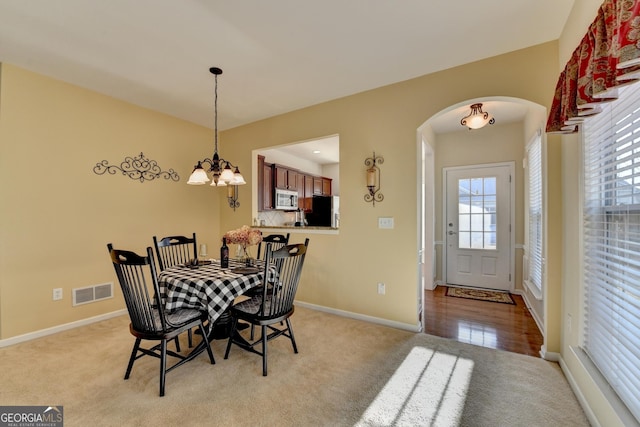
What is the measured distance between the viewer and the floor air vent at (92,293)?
3.14 meters

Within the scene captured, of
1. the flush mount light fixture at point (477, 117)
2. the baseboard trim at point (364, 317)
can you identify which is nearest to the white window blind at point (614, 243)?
the baseboard trim at point (364, 317)

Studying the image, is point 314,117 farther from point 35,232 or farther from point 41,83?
point 35,232

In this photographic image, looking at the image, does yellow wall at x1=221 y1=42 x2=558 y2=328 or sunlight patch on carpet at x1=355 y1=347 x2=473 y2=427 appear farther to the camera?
yellow wall at x1=221 y1=42 x2=558 y2=328

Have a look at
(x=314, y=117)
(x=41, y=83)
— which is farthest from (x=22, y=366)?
(x=314, y=117)

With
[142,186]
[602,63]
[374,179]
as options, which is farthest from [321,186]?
[602,63]

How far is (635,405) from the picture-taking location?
1.26 m

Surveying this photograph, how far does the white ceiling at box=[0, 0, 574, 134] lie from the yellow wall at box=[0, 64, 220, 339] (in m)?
0.36

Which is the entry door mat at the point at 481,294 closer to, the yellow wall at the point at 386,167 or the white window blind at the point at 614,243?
the yellow wall at the point at 386,167

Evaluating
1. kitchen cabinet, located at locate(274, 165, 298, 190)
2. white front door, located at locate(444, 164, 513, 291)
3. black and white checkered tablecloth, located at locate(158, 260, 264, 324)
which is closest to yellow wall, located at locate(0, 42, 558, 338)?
kitchen cabinet, located at locate(274, 165, 298, 190)

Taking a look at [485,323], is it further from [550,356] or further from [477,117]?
[477,117]

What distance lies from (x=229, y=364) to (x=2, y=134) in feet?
10.1

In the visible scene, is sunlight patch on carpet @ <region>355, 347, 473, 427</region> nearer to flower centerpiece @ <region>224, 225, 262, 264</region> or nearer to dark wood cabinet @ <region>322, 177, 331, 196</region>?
flower centerpiece @ <region>224, 225, 262, 264</region>

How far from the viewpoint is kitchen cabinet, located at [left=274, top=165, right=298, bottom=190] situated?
17.7 ft

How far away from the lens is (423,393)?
1.93 m
